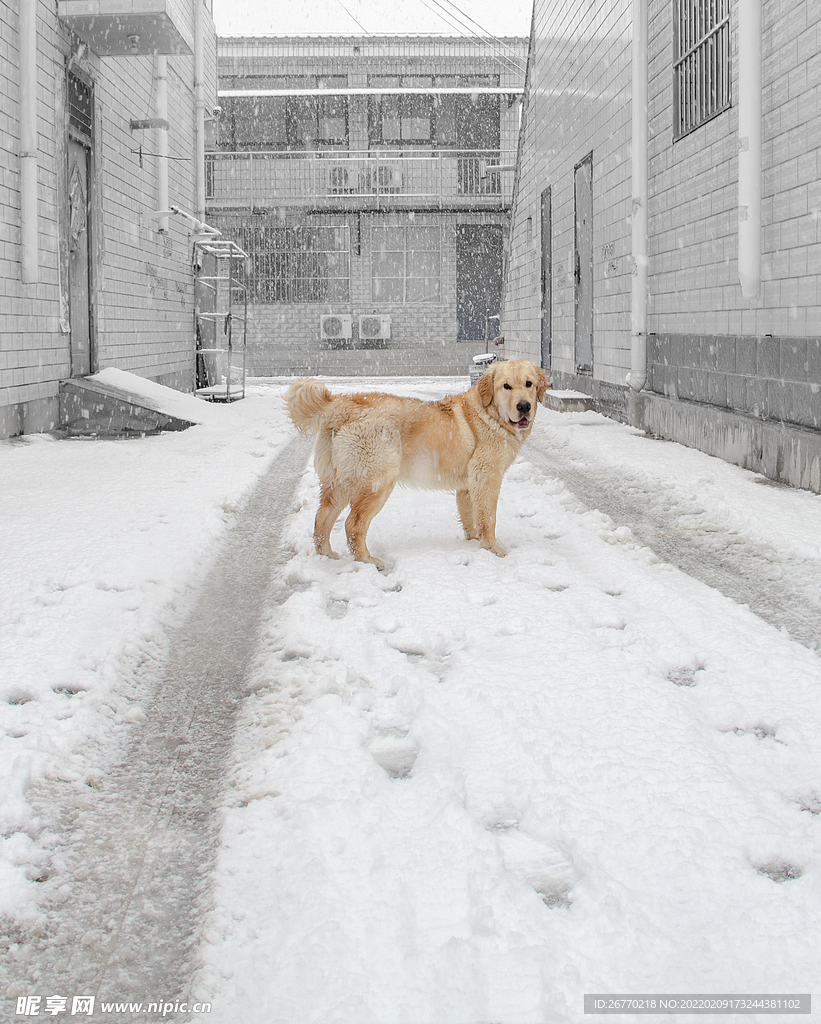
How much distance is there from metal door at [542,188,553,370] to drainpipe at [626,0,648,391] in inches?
228

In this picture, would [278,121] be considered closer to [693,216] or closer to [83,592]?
[693,216]

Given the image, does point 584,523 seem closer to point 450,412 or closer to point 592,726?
point 450,412

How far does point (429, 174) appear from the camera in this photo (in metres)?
26.1

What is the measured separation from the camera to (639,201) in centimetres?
1069

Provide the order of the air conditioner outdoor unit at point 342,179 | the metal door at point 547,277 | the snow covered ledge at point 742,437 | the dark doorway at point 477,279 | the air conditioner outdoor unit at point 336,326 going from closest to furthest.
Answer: the snow covered ledge at point 742,437 → the metal door at point 547,277 → the air conditioner outdoor unit at point 342,179 → the air conditioner outdoor unit at point 336,326 → the dark doorway at point 477,279

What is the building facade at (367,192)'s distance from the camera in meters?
25.2

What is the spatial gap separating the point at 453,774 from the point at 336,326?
24726 millimetres

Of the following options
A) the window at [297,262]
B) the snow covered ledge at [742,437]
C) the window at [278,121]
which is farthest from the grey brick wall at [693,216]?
the window at [278,121]

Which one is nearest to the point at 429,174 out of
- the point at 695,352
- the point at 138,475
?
the point at 695,352

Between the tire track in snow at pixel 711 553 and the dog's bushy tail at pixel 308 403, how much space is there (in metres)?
1.93

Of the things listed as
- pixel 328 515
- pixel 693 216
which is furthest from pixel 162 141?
pixel 328 515

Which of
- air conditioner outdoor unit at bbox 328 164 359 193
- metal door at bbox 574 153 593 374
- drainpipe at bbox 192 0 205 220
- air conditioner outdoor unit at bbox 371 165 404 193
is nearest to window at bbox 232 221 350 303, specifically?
air conditioner outdoor unit at bbox 328 164 359 193

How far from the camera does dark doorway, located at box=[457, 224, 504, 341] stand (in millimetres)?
27891

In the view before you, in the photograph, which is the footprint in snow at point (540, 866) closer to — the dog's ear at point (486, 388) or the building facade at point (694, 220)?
the dog's ear at point (486, 388)
